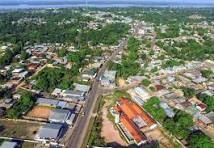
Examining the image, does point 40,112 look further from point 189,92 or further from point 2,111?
point 189,92

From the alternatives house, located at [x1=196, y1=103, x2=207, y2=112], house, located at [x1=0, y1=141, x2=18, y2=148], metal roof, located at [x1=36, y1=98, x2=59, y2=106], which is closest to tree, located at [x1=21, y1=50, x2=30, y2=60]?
metal roof, located at [x1=36, y1=98, x2=59, y2=106]

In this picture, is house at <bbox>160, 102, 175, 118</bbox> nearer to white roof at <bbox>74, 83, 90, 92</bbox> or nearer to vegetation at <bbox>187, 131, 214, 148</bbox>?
vegetation at <bbox>187, 131, 214, 148</bbox>

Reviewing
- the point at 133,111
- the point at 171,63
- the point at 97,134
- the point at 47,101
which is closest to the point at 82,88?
the point at 47,101

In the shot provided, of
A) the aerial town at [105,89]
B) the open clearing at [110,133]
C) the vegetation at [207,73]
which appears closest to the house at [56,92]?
the aerial town at [105,89]

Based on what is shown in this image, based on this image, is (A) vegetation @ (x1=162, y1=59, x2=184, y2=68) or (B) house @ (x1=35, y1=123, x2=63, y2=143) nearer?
(B) house @ (x1=35, y1=123, x2=63, y2=143)

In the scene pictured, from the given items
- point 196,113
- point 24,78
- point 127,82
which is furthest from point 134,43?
point 196,113

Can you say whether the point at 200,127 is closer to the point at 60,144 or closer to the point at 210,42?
the point at 60,144
